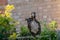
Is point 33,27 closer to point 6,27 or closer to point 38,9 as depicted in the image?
point 6,27

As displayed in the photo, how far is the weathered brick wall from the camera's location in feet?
24.3

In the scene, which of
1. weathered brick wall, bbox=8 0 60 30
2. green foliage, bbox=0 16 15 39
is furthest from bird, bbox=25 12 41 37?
weathered brick wall, bbox=8 0 60 30

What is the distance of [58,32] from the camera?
4.30m

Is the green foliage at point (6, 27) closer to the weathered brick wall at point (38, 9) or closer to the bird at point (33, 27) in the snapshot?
the bird at point (33, 27)

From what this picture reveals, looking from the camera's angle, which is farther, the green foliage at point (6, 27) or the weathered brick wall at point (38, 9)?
the weathered brick wall at point (38, 9)

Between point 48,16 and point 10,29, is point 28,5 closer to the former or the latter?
point 48,16

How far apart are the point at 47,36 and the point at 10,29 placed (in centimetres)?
65

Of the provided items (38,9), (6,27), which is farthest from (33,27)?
(38,9)

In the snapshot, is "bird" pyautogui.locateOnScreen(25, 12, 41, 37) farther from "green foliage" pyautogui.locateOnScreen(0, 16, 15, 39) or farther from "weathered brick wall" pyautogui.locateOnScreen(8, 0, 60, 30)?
"weathered brick wall" pyautogui.locateOnScreen(8, 0, 60, 30)

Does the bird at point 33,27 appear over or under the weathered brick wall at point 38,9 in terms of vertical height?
over

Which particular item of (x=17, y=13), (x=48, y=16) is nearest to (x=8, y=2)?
(x=17, y=13)

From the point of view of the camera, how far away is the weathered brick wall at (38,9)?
742cm

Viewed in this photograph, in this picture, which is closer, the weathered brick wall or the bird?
the bird

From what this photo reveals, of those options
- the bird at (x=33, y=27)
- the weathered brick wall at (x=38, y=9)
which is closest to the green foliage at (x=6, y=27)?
the bird at (x=33, y=27)
